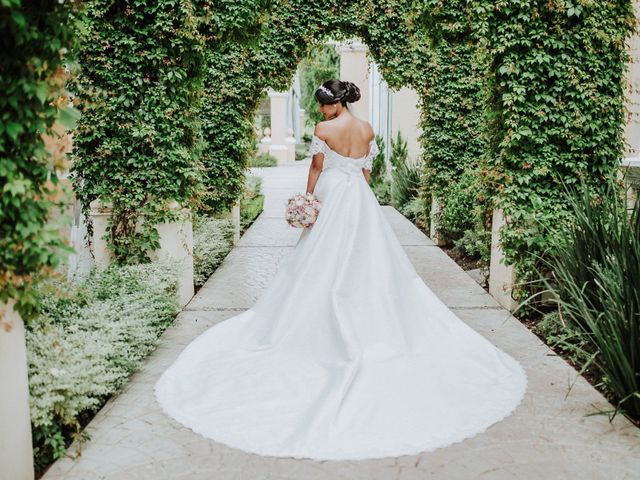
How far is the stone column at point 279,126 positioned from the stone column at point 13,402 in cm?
2478

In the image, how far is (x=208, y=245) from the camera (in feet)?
25.7

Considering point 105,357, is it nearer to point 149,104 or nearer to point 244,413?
point 244,413

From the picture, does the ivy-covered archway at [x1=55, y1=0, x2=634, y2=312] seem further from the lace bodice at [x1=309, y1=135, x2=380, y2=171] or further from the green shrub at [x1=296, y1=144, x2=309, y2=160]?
the green shrub at [x1=296, y1=144, x2=309, y2=160]

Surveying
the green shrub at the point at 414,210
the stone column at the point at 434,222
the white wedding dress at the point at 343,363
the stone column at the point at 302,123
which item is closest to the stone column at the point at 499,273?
the white wedding dress at the point at 343,363

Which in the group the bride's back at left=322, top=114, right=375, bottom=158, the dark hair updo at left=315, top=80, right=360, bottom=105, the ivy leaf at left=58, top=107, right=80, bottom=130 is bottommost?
the bride's back at left=322, top=114, right=375, bottom=158

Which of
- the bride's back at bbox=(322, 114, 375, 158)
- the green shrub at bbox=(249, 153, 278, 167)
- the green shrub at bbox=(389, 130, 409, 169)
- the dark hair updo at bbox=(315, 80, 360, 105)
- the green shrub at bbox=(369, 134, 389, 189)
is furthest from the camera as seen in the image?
the green shrub at bbox=(249, 153, 278, 167)

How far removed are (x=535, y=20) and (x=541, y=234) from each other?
6.17 feet

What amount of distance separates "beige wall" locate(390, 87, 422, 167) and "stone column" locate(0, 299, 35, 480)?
12.7 metres

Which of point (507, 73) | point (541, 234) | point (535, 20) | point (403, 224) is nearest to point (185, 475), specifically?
point (541, 234)

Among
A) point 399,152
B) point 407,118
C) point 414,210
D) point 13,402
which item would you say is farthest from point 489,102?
point 407,118

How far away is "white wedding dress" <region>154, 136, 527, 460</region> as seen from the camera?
358 cm

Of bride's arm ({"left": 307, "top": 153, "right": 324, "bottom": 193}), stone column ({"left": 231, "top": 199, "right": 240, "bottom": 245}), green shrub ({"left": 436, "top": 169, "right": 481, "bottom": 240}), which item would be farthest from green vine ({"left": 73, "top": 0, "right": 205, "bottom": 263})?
green shrub ({"left": 436, "top": 169, "right": 481, "bottom": 240})

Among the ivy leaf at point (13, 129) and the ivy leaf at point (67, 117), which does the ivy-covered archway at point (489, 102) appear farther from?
the ivy leaf at point (13, 129)

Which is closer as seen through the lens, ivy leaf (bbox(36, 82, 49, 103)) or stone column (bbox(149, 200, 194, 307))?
ivy leaf (bbox(36, 82, 49, 103))
